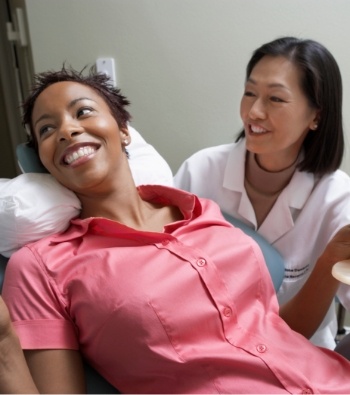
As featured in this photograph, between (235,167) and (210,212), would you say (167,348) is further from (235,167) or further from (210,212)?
(235,167)

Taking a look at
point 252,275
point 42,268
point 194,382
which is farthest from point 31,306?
point 252,275

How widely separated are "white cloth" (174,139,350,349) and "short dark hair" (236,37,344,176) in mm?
51

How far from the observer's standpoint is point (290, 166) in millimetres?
1356

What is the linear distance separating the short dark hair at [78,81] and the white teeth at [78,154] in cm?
16

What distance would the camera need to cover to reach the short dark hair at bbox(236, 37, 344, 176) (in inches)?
48.8

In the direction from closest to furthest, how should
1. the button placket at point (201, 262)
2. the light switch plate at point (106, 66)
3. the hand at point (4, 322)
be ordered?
the hand at point (4, 322) → the button placket at point (201, 262) → the light switch plate at point (106, 66)

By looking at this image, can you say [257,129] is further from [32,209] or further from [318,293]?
[32,209]

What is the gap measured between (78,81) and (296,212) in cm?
74

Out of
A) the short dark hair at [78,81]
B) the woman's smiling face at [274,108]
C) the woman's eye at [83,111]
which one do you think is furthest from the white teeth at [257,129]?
the woman's eye at [83,111]

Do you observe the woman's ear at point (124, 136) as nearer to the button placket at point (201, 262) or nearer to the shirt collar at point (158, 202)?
the shirt collar at point (158, 202)

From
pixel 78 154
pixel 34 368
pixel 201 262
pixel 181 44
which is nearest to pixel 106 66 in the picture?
pixel 181 44

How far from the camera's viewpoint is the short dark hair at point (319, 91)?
4.06 ft

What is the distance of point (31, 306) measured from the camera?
84 cm

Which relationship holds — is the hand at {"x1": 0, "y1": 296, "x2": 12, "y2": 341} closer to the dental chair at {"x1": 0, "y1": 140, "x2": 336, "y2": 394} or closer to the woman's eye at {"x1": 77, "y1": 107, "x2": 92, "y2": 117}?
the dental chair at {"x1": 0, "y1": 140, "x2": 336, "y2": 394}
